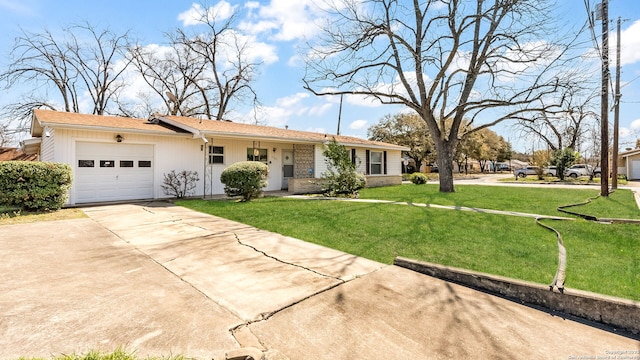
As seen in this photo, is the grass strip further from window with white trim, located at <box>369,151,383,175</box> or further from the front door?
window with white trim, located at <box>369,151,383,175</box>

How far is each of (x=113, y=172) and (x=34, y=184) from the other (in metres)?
2.55

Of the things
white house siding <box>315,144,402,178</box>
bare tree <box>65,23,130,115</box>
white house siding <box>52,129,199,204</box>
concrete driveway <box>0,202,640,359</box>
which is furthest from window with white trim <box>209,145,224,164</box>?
bare tree <box>65,23,130,115</box>

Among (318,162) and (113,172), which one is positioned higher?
(318,162)

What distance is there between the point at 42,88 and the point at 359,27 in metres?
25.3

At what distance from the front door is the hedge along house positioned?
0.05 m

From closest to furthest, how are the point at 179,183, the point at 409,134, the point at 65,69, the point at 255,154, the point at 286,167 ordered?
the point at 179,183 → the point at 255,154 → the point at 286,167 → the point at 65,69 → the point at 409,134

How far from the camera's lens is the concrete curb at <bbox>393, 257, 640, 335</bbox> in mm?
2623

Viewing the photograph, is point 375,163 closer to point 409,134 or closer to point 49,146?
point 49,146

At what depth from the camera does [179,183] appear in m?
11.4

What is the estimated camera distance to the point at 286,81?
16.0 m

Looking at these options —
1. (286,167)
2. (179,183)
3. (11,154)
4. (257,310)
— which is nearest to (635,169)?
(286,167)

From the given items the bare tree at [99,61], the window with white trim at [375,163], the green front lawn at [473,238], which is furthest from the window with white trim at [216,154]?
the bare tree at [99,61]

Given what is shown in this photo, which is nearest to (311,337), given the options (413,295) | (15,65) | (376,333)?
(376,333)

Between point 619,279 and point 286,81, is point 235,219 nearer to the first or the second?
point 619,279
